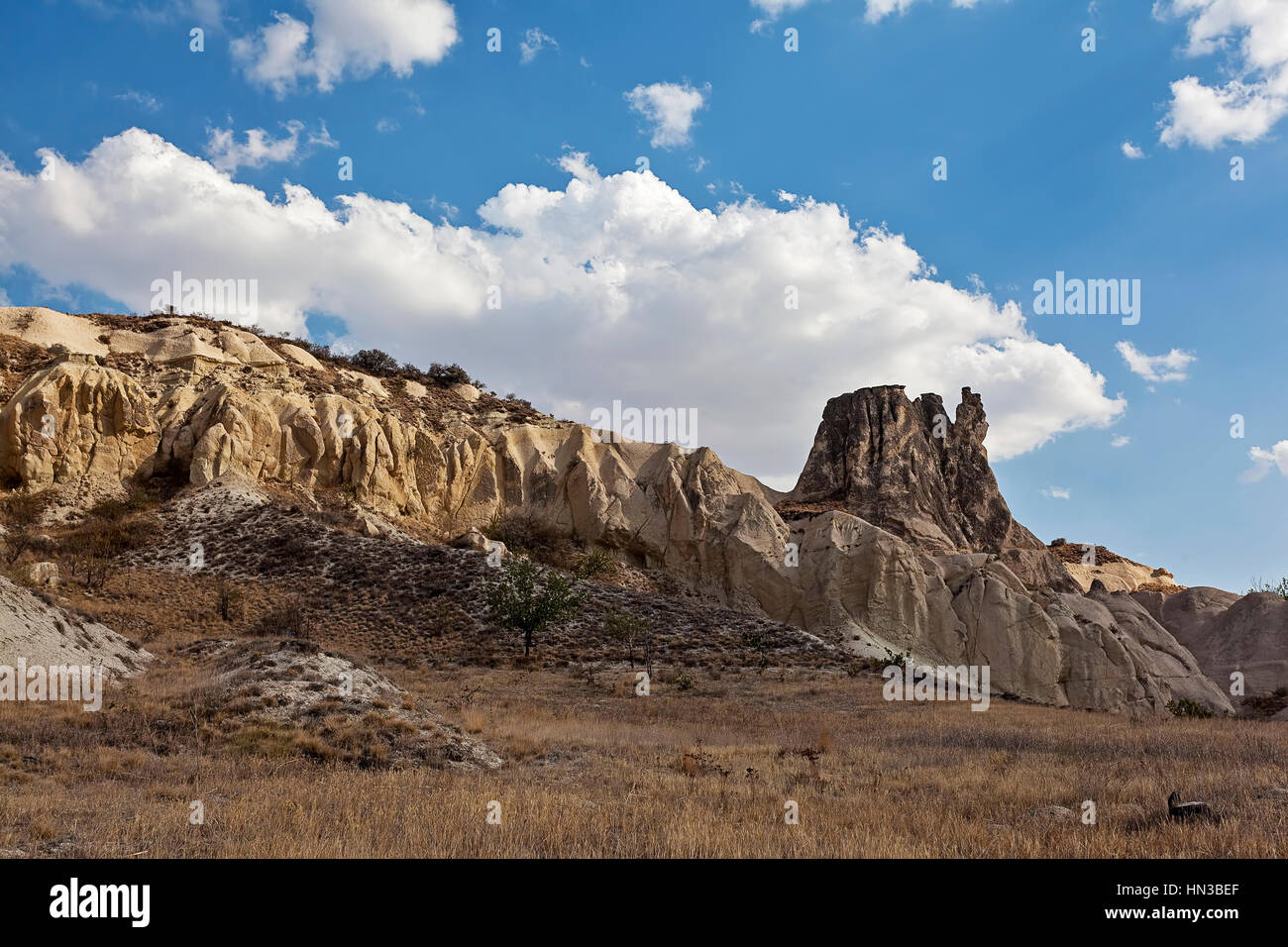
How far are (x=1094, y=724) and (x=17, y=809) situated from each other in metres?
21.0

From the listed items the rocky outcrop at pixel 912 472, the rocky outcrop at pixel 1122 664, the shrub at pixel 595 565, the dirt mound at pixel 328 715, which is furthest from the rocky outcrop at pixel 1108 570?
the dirt mound at pixel 328 715

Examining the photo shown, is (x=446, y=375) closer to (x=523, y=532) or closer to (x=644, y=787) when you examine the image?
(x=523, y=532)

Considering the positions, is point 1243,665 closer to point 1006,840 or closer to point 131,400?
point 1006,840

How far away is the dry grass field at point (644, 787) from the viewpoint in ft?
24.0

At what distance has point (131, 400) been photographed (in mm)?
47844

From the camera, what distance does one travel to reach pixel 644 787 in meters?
10.9

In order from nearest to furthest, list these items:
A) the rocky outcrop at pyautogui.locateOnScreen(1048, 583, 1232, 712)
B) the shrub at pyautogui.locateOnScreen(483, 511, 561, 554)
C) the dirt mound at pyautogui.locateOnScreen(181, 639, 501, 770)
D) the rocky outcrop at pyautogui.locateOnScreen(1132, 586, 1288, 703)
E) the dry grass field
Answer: the dry grass field, the dirt mound at pyautogui.locateOnScreen(181, 639, 501, 770), the rocky outcrop at pyautogui.locateOnScreen(1048, 583, 1232, 712), the rocky outcrop at pyautogui.locateOnScreen(1132, 586, 1288, 703), the shrub at pyautogui.locateOnScreen(483, 511, 561, 554)

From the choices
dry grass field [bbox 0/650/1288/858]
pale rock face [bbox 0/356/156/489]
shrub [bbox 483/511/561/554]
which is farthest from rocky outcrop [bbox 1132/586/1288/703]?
pale rock face [bbox 0/356/156/489]

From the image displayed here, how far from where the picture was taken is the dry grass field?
730 centimetres

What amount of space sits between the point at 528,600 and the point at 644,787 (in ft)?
84.3

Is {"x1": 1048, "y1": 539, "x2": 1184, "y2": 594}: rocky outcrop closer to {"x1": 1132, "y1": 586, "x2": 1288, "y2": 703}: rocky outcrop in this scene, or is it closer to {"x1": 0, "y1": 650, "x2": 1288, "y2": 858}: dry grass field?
{"x1": 1132, "y1": 586, "x2": 1288, "y2": 703}: rocky outcrop

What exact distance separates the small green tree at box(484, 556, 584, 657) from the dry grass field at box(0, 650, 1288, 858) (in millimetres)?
15481
